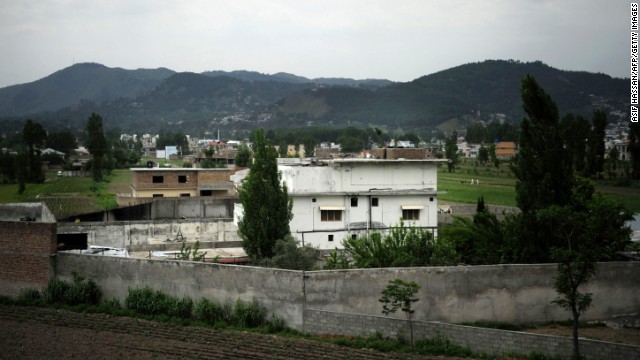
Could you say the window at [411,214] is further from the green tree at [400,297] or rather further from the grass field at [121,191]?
the grass field at [121,191]

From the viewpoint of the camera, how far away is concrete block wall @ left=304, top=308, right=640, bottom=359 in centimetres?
1786

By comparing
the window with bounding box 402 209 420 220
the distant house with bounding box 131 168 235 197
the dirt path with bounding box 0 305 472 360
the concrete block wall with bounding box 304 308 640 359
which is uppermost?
the distant house with bounding box 131 168 235 197

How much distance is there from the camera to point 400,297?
20.0 m

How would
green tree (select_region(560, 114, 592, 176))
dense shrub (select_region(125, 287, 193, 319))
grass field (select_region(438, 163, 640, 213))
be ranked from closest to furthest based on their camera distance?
dense shrub (select_region(125, 287, 193, 319)) < grass field (select_region(438, 163, 640, 213)) < green tree (select_region(560, 114, 592, 176))

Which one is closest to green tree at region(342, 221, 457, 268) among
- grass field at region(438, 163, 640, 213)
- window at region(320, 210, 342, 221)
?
window at region(320, 210, 342, 221)

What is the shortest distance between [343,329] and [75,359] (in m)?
7.33

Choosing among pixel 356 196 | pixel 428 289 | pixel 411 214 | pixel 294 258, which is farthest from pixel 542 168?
pixel 356 196

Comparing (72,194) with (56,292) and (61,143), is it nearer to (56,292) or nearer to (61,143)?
(56,292)

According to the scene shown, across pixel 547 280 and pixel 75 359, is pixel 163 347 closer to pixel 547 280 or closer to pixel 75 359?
pixel 75 359

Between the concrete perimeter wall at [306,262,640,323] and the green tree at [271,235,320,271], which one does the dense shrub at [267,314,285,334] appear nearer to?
the concrete perimeter wall at [306,262,640,323]

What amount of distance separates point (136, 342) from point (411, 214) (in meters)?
17.3

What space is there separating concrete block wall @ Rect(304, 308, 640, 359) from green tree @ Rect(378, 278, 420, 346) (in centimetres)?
51

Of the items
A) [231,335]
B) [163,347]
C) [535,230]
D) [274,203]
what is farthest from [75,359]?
[535,230]

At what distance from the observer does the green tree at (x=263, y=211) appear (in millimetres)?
27391
